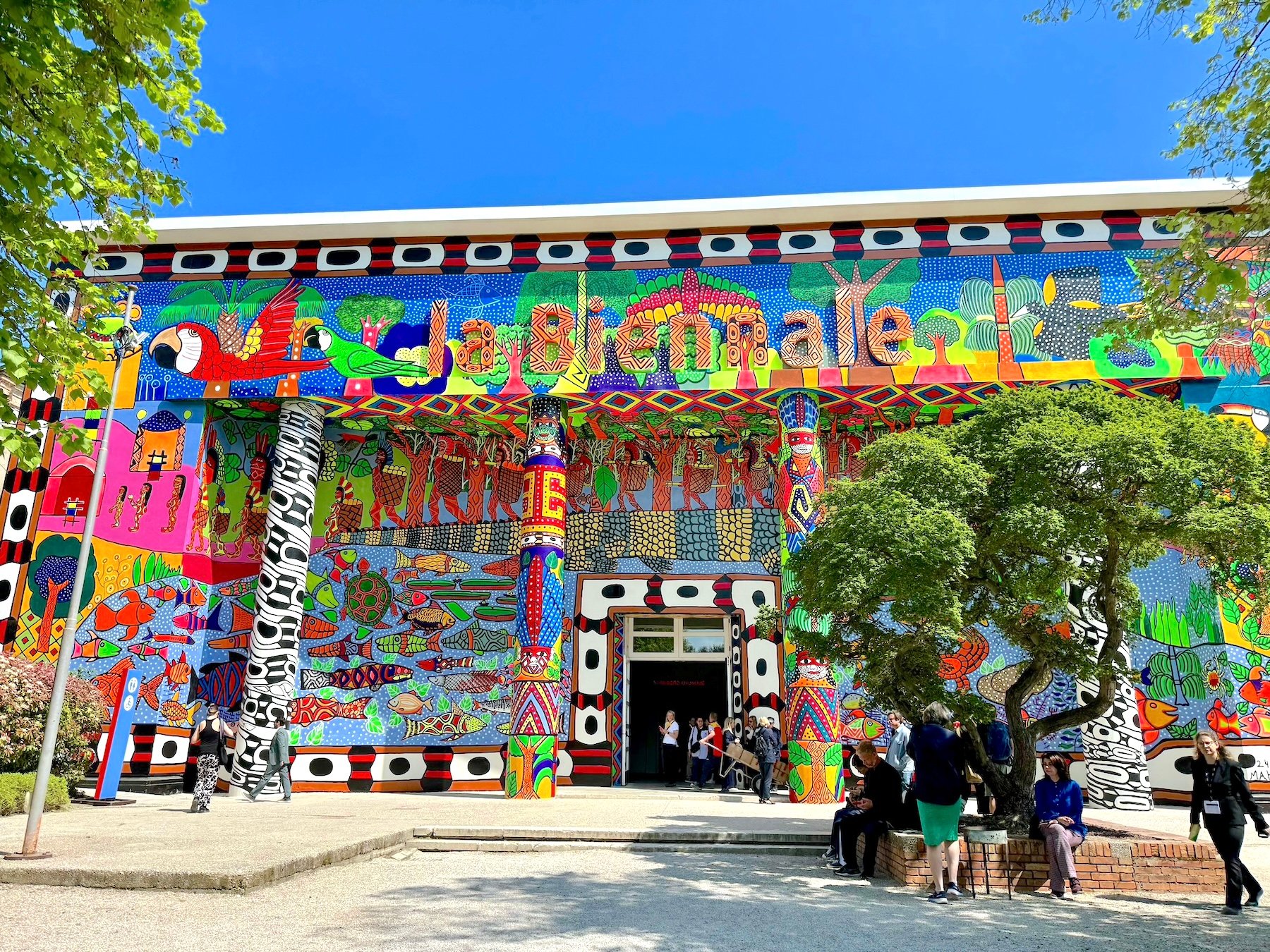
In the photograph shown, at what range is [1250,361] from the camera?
15312mm

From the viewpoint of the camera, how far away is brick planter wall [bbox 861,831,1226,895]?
278 inches

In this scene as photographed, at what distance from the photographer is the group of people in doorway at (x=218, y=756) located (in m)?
11.9

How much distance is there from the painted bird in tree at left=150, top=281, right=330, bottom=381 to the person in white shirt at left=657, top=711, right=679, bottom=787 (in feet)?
29.4

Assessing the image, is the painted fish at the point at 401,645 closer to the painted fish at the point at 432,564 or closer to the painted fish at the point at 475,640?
the painted fish at the point at 475,640

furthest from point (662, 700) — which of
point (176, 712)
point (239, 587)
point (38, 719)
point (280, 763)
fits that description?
point (38, 719)

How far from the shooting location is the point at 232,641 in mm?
16406

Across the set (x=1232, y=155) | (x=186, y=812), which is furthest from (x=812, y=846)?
(x=186, y=812)

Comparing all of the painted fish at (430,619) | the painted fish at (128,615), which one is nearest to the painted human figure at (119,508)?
the painted fish at (128,615)

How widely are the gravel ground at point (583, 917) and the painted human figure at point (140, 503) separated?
1048 cm

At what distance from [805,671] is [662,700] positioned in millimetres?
5203

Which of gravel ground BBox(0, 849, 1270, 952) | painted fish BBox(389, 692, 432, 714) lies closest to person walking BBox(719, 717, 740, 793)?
painted fish BBox(389, 692, 432, 714)

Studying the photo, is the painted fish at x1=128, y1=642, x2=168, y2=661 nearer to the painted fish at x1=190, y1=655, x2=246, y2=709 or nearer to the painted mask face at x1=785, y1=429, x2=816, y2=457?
the painted fish at x1=190, y1=655, x2=246, y2=709

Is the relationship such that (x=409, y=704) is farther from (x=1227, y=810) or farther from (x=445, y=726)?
(x=1227, y=810)

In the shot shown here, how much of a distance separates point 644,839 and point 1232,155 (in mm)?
7667
